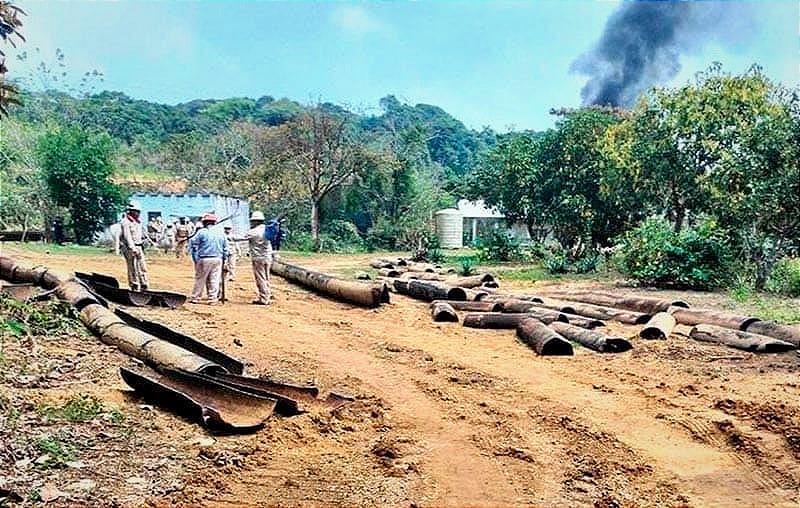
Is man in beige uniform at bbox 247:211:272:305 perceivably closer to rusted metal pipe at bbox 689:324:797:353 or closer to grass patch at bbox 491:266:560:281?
rusted metal pipe at bbox 689:324:797:353

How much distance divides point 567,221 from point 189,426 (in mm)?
21657

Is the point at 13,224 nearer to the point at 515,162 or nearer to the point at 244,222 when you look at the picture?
the point at 244,222

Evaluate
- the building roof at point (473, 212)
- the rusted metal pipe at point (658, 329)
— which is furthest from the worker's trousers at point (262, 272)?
the building roof at point (473, 212)

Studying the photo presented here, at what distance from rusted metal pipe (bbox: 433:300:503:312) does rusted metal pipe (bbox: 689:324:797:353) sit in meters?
3.31

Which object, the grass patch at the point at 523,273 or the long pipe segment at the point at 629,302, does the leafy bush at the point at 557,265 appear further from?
the long pipe segment at the point at 629,302

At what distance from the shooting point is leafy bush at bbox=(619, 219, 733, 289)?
667 inches

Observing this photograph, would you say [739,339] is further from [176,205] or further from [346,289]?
[176,205]

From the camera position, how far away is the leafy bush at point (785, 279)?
15344 mm

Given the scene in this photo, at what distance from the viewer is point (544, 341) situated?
9188 mm

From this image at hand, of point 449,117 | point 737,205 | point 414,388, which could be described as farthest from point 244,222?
point 449,117

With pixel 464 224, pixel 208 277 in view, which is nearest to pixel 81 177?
pixel 208 277

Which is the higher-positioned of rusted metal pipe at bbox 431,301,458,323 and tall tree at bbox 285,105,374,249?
tall tree at bbox 285,105,374,249

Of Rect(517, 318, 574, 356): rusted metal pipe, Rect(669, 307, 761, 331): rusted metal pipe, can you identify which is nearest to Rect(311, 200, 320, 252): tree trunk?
Rect(669, 307, 761, 331): rusted metal pipe

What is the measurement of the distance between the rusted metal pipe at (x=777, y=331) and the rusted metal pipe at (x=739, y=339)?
14 cm
